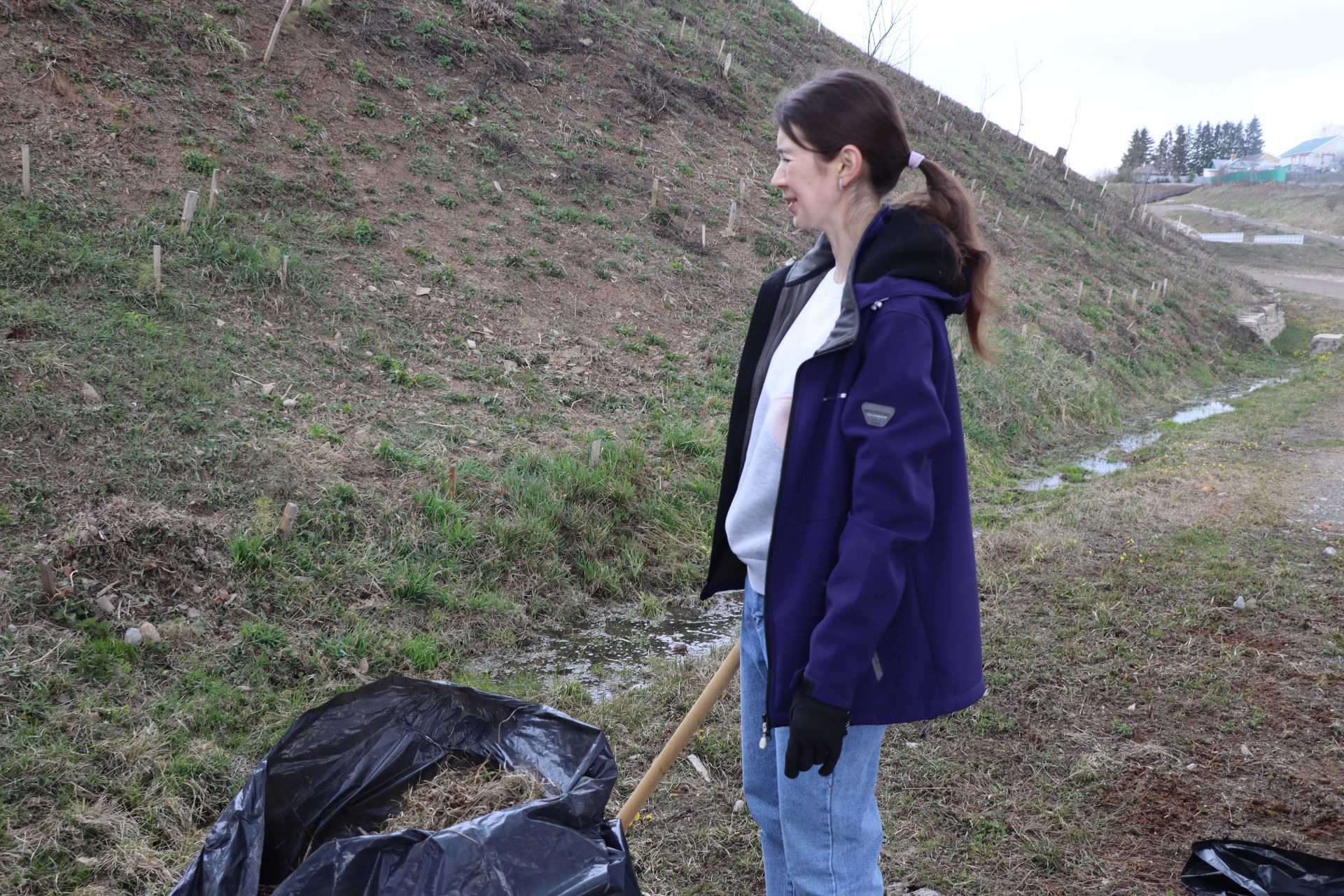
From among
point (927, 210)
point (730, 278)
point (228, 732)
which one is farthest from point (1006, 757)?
point (730, 278)

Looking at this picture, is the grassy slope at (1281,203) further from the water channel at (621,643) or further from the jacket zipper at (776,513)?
the jacket zipper at (776,513)

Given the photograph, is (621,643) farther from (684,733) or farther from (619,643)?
(684,733)

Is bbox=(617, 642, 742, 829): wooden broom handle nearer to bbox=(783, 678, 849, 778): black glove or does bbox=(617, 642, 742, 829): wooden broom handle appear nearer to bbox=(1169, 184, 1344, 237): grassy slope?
bbox=(783, 678, 849, 778): black glove

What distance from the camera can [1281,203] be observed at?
42.4 metres

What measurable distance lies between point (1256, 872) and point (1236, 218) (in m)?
44.5

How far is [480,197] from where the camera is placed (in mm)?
8617

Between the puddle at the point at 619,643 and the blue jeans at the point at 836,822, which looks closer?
the blue jeans at the point at 836,822

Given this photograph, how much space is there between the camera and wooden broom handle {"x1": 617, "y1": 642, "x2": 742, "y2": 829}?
1854mm

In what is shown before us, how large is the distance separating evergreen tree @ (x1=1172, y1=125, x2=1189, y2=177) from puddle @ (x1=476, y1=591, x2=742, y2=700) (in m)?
57.7

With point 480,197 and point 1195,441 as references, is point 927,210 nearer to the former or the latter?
point 480,197

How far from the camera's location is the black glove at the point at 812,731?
4.74ft

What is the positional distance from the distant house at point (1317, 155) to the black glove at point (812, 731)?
61.3 m

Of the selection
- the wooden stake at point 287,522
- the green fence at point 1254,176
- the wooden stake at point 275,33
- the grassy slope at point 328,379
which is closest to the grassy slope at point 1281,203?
the green fence at point 1254,176

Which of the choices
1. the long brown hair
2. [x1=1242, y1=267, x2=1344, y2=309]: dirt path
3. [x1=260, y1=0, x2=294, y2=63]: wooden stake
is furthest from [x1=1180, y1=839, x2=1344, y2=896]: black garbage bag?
[x1=1242, y1=267, x2=1344, y2=309]: dirt path
